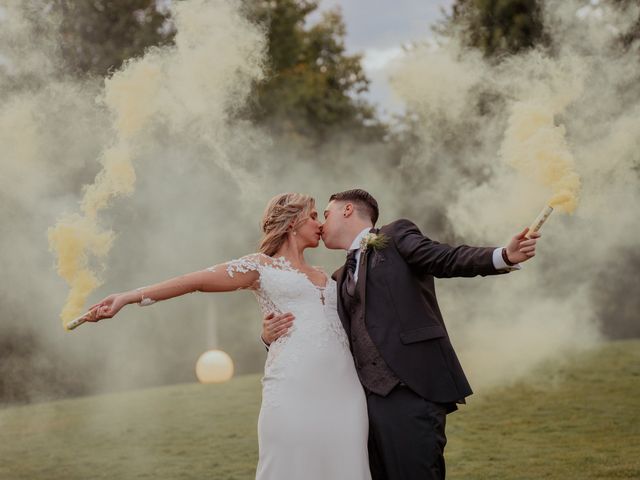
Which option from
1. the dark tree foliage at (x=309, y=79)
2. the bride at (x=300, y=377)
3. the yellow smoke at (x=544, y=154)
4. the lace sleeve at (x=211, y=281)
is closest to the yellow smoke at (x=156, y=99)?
the lace sleeve at (x=211, y=281)

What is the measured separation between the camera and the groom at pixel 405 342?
15.1 feet

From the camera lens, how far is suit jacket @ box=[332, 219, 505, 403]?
4672mm

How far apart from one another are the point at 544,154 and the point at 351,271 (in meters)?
1.31

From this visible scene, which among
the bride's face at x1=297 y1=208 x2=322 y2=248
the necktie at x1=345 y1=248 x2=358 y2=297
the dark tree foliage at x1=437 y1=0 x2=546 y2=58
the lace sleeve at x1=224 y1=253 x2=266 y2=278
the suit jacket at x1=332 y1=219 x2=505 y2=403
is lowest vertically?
the suit jacket at x1=332 y1=219 x2=505 y2=403

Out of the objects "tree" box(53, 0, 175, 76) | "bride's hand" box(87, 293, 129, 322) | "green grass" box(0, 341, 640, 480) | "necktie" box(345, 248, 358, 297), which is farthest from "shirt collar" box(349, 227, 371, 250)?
"tree" box(53, 0, 175, 76)

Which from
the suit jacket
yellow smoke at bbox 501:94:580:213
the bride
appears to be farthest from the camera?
the bride

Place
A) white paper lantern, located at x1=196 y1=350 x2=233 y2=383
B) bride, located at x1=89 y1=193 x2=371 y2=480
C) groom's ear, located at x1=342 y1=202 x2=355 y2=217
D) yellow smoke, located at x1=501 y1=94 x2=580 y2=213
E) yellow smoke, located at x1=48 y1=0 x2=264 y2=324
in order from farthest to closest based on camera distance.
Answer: white paper lantern, located at x1=196 y1=350 x2=233 y2=383 → yellow smoke, located at x1=48 y1=0 x2=264 y2=324 → groom's ear, located at x1=342 y1=202 x2=355 y2=217 → bride, located at x1=89 y1=193 x2=371 y2=480 → yellow smoke, located at x1=501 y1=94 x2=580 y2=213

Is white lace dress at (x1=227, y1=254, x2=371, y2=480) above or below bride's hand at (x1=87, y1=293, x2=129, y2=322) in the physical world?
below

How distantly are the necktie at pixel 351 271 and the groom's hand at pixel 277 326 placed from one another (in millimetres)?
425

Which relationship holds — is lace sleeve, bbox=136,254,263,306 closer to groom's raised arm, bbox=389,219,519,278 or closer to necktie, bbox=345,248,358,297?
necktie, bbox=345,248,358,297

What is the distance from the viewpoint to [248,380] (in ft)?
48.0

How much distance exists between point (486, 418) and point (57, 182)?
845 cm

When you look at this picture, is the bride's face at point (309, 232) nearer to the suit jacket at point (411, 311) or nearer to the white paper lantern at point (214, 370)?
the suit jacket at point (411, 311)

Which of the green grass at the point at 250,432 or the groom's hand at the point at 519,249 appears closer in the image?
the groom's hand at the point at 519,249
